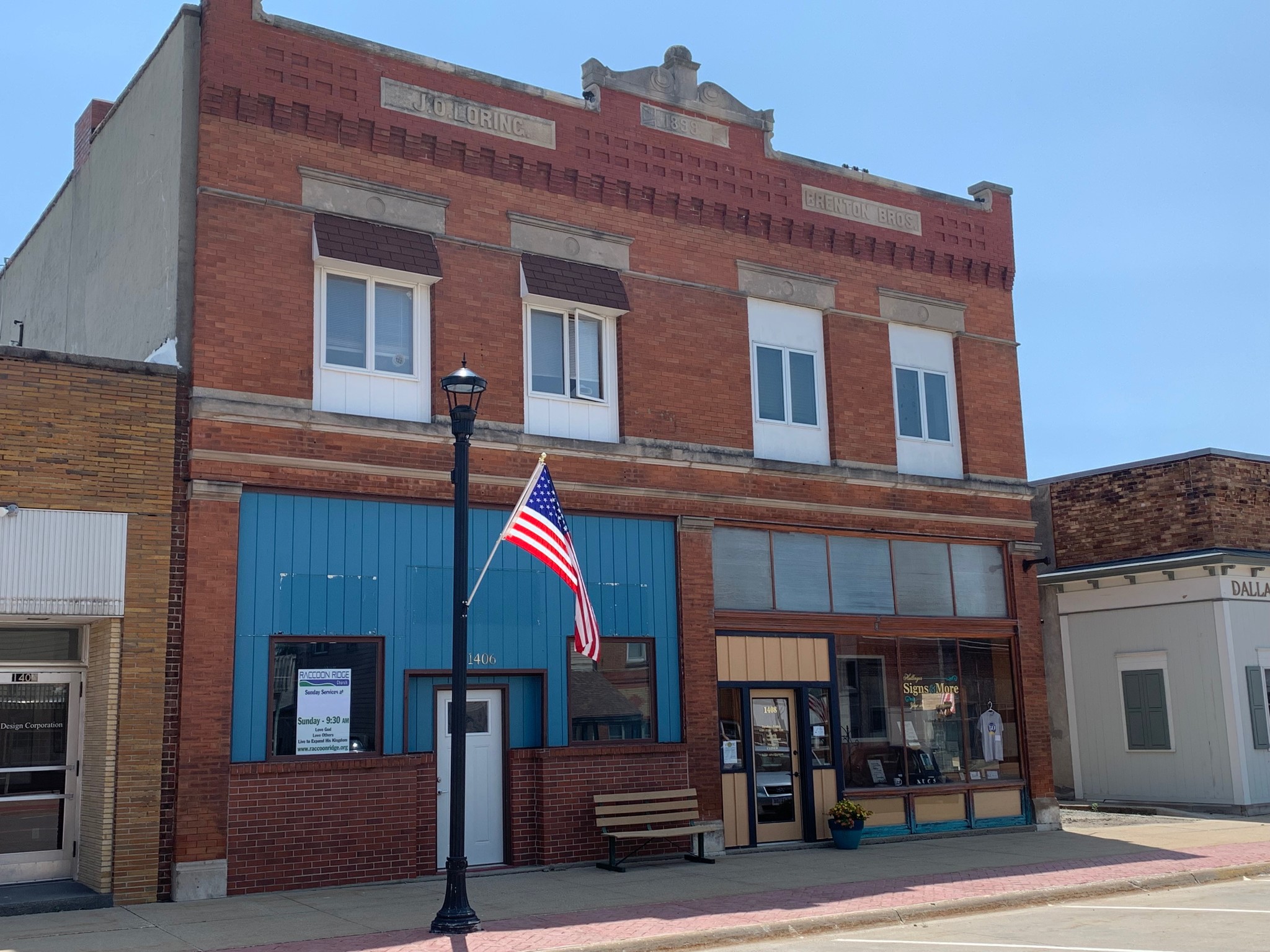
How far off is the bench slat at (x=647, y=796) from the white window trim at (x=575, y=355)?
492 cm

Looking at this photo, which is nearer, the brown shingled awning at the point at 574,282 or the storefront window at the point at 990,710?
the brown shingled awning at the point at 574,282

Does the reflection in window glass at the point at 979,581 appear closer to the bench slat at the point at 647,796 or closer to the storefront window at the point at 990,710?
the storefront window at the point at 990,710

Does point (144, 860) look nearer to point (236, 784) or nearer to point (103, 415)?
point (236, 784)

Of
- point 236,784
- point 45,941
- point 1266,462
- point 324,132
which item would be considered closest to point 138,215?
point 324,132

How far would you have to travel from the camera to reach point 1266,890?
13.6 meters

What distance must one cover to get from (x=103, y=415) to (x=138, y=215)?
360 cm

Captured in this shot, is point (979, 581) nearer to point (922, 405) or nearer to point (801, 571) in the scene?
point (922, 405)

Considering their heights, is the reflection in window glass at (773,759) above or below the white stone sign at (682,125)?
below

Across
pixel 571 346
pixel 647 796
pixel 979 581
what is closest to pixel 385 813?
pixel 647 796

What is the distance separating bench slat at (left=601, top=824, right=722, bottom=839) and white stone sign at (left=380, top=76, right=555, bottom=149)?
9048mm

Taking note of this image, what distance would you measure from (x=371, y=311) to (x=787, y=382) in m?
6.60

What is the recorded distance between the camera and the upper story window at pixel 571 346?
1655 centimetres

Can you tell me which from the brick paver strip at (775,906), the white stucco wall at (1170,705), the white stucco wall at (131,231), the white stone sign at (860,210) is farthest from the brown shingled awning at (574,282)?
the white stucco wall at (1170,705)

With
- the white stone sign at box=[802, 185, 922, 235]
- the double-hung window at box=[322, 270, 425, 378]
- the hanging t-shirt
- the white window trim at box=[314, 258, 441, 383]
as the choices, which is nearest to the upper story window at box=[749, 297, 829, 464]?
the white stone sign at box=[802, 185, 922, 235]
